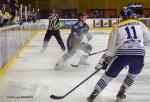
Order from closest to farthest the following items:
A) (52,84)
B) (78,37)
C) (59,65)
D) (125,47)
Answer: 1. (125,47)
2. (52,84)
3. (78,37)
4. (59,65)

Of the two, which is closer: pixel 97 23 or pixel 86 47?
pixel 86 47

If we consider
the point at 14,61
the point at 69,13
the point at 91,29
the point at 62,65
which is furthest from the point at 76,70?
the point at 69,13

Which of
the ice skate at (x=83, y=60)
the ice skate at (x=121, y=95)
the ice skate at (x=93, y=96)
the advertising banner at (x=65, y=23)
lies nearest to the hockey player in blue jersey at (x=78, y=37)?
the ice skate at (x=83, y=60)

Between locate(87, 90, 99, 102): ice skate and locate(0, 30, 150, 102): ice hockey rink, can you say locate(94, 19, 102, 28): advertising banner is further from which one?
locate(87, 90, 99, 102): ice skate

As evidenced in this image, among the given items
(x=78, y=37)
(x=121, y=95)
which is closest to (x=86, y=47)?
(x=78, y=37)

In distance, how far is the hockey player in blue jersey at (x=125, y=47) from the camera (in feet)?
15.8

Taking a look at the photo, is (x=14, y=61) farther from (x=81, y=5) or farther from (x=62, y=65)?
(x=81, y=5)

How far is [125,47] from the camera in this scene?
16.0 feet

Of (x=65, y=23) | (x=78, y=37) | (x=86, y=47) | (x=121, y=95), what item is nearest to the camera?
(x=121, y=95)

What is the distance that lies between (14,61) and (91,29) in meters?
14.4

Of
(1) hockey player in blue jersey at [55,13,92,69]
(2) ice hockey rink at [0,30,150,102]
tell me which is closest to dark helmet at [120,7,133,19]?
(2) ice hockey rink at [0,30,150,102]

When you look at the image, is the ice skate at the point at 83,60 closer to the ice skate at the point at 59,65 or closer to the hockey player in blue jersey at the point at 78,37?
the hockey player in blue jersey at the point at 78,37

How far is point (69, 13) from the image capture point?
100.0ft

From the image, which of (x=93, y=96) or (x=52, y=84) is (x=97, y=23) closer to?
(x=52, y=84)
